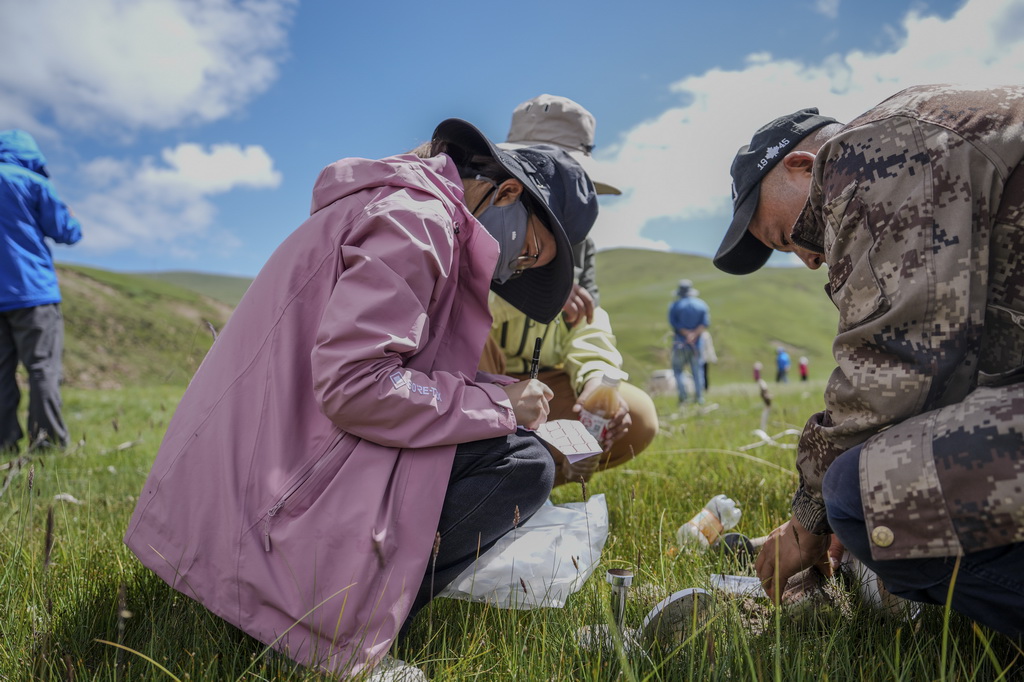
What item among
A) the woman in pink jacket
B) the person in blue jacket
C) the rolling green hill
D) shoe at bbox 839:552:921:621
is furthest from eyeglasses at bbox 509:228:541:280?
the person in blue jacket

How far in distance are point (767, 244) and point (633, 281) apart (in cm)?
17633

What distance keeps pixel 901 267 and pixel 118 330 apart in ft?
178

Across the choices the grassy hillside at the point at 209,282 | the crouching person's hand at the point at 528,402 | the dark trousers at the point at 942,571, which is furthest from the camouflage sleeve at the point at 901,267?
the grassy hillside at the point at 209,282

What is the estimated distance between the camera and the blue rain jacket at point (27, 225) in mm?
5320

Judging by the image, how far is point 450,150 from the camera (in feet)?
7.58

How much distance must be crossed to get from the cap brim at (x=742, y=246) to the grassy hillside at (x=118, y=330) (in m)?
31.9

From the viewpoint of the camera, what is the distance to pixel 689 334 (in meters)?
14.6

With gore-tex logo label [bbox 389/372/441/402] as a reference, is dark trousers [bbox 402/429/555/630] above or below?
below

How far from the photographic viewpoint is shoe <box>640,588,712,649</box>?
1.74 m

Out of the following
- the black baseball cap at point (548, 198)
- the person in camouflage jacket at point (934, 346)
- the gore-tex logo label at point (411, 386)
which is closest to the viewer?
the person in camouflage jacket at point (934, 346)

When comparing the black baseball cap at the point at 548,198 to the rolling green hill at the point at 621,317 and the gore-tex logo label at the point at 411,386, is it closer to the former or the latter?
the gore-tex logo label at the point at 411,386

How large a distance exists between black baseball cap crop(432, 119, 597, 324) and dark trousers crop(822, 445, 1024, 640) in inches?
46.2

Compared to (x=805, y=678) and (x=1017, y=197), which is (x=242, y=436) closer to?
(x=805, y=678)

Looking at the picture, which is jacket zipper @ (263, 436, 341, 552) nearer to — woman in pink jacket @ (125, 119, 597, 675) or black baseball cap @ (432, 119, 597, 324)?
woman in pink jacket @ (125, 119, 597, 675)
